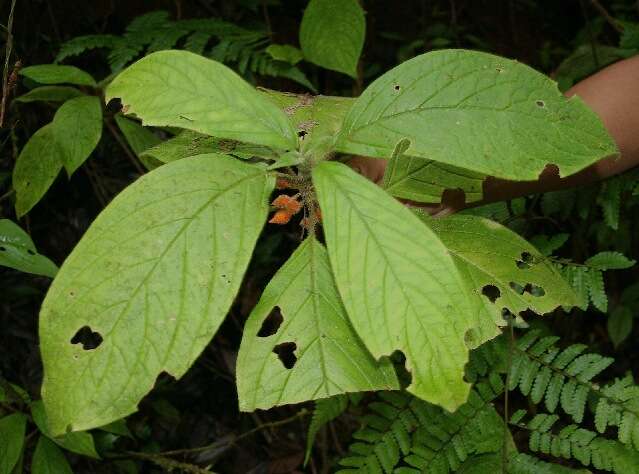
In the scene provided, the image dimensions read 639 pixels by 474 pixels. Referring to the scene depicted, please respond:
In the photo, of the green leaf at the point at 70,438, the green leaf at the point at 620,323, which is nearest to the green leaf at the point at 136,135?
the green leaf at the point at 70,438

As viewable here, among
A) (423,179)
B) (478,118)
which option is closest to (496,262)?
(423,179)

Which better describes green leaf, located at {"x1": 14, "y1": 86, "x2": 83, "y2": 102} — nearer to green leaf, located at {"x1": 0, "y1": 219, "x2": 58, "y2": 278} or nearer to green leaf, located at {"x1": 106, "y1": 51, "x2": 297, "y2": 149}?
green leaf, located at {"x1": 0, "y1": 219, "x2": 58, "y2": 278}

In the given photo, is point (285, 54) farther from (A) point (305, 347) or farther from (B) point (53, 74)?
(A) point (305, 347)

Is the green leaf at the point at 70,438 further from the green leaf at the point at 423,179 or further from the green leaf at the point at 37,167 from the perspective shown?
the green leaf at the point at 423,179

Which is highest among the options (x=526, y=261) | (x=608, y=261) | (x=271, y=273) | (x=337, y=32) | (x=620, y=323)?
(x=337, y=32)

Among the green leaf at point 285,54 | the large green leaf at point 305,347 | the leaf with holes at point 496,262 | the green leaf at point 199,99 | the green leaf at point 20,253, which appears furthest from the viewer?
the green leaf at point 285,54

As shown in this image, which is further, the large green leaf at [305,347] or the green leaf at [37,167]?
the green leaf at [37,167]
